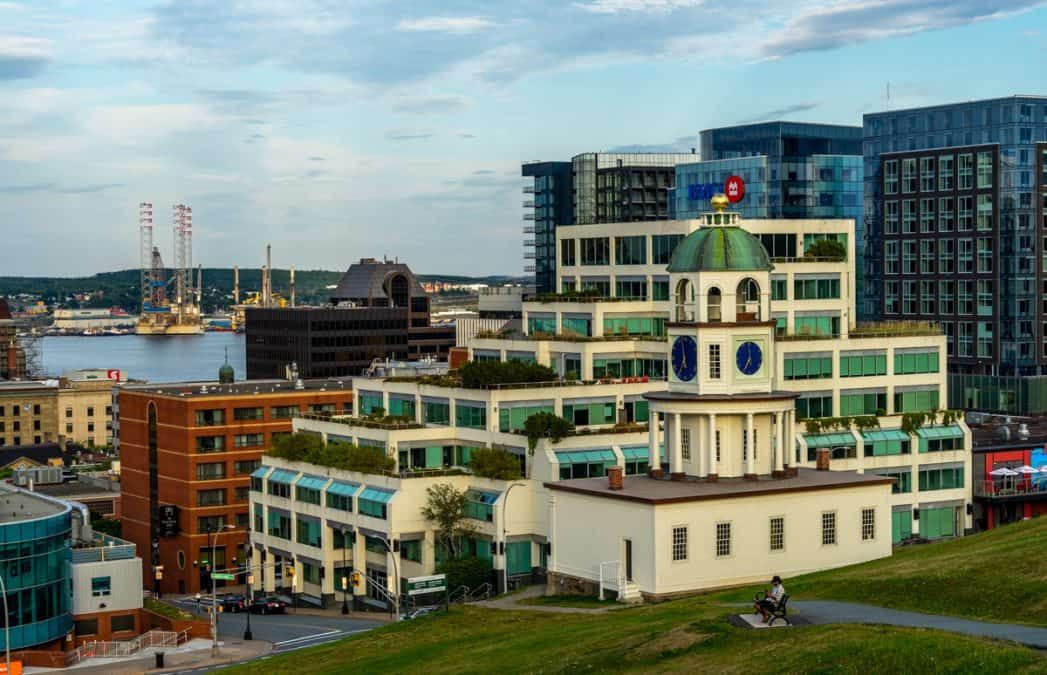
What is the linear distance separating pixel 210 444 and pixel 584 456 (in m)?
60.6

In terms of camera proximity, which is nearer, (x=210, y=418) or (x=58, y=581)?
(x=58, y=581)

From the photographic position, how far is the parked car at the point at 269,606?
4943 inches

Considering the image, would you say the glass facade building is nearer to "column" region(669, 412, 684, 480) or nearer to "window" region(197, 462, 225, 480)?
"window" region(197, 462, 225, 480)

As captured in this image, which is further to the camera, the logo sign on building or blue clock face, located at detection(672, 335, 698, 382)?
the logo sign on building

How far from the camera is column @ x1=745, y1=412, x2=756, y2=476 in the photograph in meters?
88.7

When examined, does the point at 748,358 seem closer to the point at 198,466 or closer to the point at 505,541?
the point at 505,541

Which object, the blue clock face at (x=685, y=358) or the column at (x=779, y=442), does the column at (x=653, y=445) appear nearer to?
the blue clock face at (x=685, y=358)

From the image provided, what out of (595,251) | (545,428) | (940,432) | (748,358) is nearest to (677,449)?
(748,358)

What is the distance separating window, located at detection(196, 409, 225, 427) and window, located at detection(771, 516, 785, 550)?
84.4 meters

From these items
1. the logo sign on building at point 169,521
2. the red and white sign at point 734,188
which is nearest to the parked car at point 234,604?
the logo sign on building at point 169,521

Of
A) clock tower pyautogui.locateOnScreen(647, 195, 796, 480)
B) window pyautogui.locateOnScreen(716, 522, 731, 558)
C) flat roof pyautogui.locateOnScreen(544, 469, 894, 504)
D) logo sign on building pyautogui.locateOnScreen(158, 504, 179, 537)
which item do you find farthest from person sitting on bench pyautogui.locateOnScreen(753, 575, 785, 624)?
logo sign on building pyautogui.locateOnScreen(158, 504, 179, 537)

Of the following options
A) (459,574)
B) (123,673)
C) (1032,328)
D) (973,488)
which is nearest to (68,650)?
(123,673)

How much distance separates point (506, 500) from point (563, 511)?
2037cm

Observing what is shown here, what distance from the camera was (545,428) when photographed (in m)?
110
